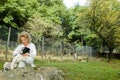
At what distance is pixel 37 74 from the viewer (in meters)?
7.06

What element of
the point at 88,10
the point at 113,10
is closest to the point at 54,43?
the point at 88,10

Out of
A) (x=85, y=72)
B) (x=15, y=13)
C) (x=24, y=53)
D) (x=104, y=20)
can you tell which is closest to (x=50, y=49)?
(x=85, y=72)

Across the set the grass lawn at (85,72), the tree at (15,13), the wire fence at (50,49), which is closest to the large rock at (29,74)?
the grass lawn at (85,72)

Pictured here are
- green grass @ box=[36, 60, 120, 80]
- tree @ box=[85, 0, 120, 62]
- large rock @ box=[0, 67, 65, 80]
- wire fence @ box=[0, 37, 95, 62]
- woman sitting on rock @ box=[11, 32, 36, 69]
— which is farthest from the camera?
tree @ box=[85, 0, 120, 62]

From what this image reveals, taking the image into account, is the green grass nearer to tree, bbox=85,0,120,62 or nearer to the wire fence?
the wire fence

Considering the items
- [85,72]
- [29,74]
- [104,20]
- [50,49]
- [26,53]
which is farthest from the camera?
[104,20]

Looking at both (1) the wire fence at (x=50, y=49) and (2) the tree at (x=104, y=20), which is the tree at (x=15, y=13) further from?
(2) the tree at (x=104, y=20)

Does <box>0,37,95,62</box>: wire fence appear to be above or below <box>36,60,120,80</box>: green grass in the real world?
above

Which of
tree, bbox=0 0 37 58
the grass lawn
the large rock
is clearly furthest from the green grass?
tree, bbox=0 0 37 58

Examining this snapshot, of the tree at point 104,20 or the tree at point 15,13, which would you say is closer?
A: the tree at point 104,20

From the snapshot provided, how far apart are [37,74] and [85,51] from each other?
3745 cm

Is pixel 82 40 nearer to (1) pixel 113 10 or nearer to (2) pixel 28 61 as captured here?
(1) pixel 113 10

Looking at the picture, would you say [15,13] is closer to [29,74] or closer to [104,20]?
[104,20]

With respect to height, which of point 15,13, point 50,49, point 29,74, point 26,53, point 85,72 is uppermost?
point 15,13
